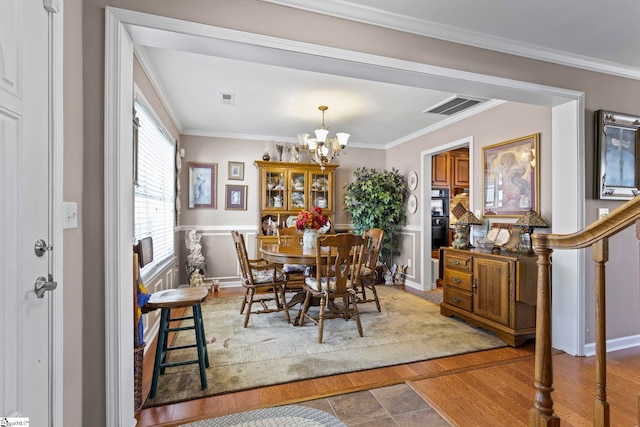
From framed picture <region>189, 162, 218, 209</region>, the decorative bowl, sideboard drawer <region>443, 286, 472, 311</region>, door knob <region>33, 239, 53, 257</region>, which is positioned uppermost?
framed picture <region>189, 162, 218, 209</region>

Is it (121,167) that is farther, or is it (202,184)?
(202,184)

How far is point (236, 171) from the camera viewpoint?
5.02 m

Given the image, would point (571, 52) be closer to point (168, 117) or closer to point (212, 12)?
point (212, 12)

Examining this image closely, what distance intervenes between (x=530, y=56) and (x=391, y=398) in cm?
276

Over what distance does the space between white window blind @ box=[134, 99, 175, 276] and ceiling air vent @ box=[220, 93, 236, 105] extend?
0.75 m

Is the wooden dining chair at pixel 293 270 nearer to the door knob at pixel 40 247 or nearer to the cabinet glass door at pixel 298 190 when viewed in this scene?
the cabinet glass door at pixel 298 190

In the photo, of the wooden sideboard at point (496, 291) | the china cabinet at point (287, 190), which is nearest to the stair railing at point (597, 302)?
the wooden sideboard at point (496, 291)

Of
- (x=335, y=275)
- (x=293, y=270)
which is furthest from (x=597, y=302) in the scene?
(x=293, y=270)

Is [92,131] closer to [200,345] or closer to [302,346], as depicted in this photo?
[200,345]

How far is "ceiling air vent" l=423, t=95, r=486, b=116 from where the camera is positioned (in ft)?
11.1

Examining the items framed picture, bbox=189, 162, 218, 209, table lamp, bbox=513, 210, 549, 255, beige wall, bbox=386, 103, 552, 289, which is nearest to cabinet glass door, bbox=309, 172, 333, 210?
beige wall, bbox=386, 103, 552, 289

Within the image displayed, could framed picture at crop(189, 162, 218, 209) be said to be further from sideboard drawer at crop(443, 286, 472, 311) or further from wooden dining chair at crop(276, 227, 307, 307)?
sideboard drawer at crop(443, 286, 472, 311)

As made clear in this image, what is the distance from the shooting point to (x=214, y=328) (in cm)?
312

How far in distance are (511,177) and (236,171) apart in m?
3.87
